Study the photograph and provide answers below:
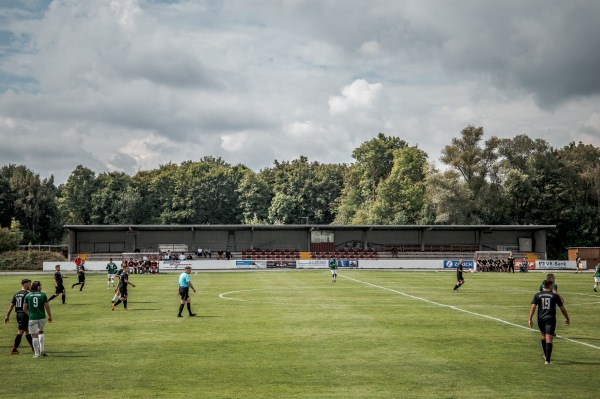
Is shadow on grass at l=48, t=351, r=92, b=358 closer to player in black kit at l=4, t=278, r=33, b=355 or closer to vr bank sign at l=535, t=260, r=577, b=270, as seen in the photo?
player in black kit at l=4, t=278, r=33, b=355

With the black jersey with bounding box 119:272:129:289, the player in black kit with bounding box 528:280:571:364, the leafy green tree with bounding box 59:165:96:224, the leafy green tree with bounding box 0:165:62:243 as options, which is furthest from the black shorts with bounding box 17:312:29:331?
the leafy green tree with bounding box 59:165:96:224

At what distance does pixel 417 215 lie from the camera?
373 ft

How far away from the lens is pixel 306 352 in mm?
19047

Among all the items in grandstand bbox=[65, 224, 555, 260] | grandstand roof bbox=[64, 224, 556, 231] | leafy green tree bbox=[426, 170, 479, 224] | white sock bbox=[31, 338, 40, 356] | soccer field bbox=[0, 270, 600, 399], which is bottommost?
soccer field bbox=[0, 270, 600, 399]

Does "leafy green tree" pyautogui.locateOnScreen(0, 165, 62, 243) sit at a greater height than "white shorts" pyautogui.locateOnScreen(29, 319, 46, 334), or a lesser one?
greater

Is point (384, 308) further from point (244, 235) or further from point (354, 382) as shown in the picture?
point (244, 235)

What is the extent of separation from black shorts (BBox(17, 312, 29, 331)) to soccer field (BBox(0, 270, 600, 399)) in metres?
0.84

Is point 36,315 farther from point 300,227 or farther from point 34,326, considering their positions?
point 300,227

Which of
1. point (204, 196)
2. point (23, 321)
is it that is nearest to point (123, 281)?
point (23, 321)

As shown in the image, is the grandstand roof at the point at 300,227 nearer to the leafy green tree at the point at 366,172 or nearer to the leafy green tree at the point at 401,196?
the leafy green tree at the point at 401,196

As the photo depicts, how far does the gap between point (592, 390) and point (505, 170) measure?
330 ft

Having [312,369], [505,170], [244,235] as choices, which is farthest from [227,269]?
[312,369]

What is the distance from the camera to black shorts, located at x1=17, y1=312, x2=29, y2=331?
61.5 ft

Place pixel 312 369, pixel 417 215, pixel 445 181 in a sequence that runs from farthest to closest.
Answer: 1. pixel 417 215
2. pixel 445 181
3. pixel 312 369
